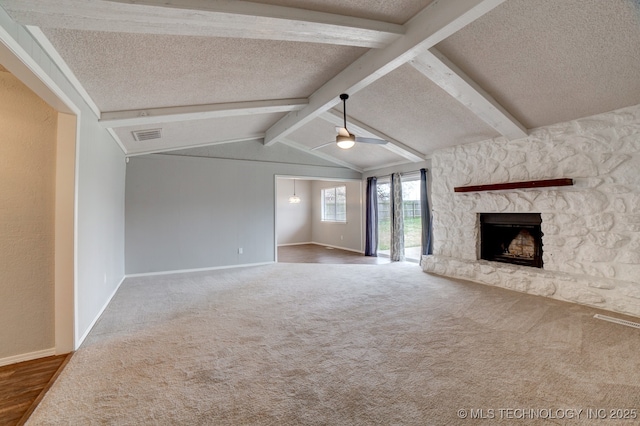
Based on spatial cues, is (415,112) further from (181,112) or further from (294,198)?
(294,198)

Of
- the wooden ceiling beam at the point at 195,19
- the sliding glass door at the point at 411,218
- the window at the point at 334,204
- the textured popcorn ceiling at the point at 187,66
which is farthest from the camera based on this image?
the window at the point at 334,204

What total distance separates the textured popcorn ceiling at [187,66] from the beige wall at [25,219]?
0.58m

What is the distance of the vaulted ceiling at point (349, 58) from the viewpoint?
2131mm

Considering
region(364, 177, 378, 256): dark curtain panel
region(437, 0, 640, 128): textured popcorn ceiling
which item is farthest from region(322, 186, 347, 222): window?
region(437, 0, 640, 128): textured popcorn ceiling

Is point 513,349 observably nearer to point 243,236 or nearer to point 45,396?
point 45,396

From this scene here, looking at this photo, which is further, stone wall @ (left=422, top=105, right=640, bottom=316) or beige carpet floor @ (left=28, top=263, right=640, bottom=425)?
stone wall @ (left=422, top=105, right=640, bottom=316)

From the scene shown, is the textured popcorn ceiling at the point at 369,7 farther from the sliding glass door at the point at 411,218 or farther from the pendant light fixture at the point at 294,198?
the pendant light fixture at the point at 294,198

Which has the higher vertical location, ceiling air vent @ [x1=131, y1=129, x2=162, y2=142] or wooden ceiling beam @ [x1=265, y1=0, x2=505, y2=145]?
wooden ceiling beam @ [x1=265, y1=0, x2=505, y2=145]

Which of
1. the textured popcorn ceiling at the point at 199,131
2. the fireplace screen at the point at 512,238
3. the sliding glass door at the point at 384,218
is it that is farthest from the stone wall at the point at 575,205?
the textured popcorn ceiling at the point at 199,131

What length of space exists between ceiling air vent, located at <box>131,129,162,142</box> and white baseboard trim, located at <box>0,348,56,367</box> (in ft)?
10.3

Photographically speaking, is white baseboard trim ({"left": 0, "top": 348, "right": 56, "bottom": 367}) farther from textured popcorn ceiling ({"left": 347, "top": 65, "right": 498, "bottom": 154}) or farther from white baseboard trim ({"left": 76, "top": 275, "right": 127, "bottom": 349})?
textured popcorn ceiling ({"left": 347, "top": 65, "right": 498, "bottom": 154})

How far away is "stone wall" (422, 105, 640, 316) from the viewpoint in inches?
142

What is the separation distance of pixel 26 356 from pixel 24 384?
0.50 m

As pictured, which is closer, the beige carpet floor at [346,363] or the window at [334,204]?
the beige carpet floor at [346,363]
